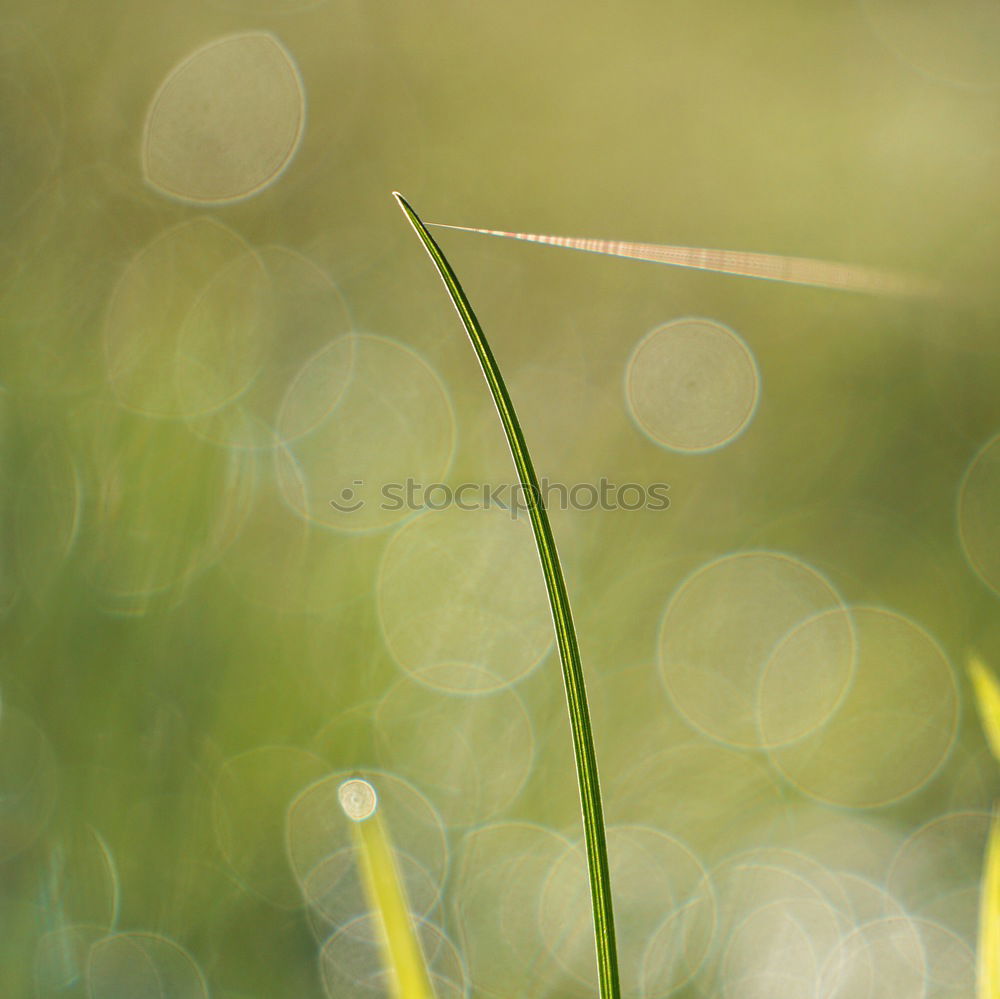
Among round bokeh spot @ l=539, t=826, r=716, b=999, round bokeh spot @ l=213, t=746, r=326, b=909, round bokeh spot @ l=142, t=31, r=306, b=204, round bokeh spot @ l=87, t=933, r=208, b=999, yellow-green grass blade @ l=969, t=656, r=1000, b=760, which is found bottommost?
round bokeh spot @ l=539, t=826, r=716, b=999

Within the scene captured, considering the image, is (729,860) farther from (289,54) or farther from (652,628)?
(289,54)

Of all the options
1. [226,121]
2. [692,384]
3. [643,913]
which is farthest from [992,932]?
[226,121]

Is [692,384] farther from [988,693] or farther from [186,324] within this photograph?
[988,693]

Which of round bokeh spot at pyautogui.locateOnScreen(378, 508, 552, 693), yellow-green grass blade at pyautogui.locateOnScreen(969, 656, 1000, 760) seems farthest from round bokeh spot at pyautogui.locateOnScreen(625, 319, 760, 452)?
yellow-green grass blade at pyautogui.locateOnScreen(969, 656, 1000, 760)

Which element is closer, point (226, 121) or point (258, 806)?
point (258, 806)

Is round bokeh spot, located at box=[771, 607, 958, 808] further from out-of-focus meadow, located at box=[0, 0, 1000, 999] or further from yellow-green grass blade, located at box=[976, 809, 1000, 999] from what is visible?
yellow-green grass blade, located at box=[976, 809, 1000, 999]

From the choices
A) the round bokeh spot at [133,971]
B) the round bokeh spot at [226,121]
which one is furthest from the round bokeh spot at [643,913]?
the round bokeh spot at [226,121]

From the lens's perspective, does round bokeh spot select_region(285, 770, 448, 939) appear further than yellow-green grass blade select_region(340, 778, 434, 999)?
Yes
